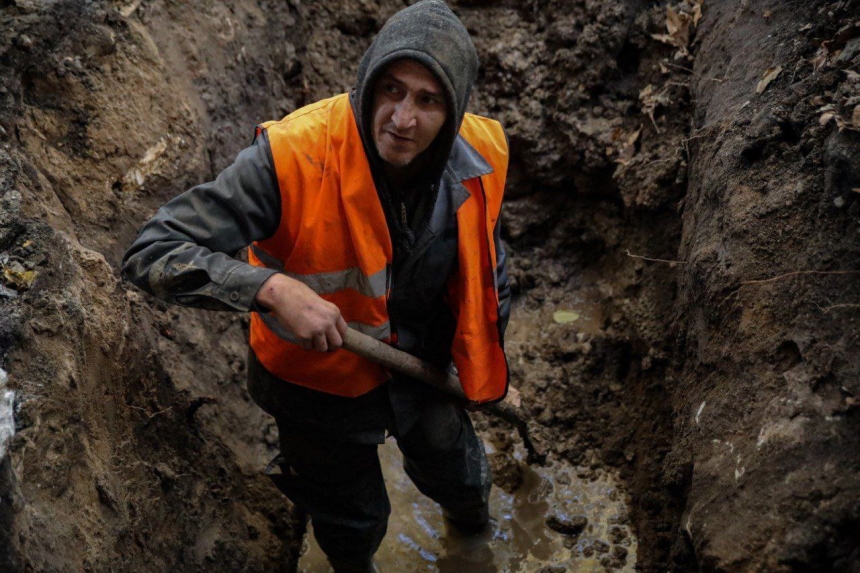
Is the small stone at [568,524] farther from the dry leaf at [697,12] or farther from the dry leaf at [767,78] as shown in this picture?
the dry leaf at [697,12]

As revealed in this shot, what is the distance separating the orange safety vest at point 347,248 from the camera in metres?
2.29

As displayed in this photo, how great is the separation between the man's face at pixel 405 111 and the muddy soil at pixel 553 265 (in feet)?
4.05

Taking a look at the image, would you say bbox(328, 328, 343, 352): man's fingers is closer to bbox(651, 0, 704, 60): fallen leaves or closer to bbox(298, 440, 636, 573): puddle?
bbox(298, 440, 636, 573): puddle

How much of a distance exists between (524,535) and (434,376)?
1182 millimetres

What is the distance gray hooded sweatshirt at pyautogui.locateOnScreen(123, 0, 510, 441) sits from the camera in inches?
81.2

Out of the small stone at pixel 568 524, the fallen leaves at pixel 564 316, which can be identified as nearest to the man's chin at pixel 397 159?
the small stone at pixel 568 524

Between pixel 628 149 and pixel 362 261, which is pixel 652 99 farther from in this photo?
pixel 362 261

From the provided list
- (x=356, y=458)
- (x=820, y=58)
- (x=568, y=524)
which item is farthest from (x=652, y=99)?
(x=356, y=458)

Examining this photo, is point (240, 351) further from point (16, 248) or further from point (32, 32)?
point (32, 32)

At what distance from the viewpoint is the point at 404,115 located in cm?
222

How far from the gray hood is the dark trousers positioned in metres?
0.94

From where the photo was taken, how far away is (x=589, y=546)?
3295 mm

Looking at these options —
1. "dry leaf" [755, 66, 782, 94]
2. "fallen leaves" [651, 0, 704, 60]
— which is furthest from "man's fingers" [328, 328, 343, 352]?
"fallen leaves" [651, 0, 704, 60]

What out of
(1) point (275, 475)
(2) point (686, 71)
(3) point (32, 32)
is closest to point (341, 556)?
(1) point (275, 475)
